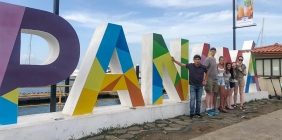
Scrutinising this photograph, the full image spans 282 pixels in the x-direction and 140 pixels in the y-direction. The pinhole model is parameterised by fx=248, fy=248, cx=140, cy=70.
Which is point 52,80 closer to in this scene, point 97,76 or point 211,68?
point 97,76

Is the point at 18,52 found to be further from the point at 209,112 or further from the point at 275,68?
the point at 275,68

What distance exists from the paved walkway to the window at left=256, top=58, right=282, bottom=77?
7.23 meters

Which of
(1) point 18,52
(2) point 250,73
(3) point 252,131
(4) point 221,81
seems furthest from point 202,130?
(2) point 250,73

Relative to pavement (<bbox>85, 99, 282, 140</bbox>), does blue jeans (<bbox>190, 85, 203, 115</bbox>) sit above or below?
above

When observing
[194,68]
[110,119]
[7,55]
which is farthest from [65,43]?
[194,68]

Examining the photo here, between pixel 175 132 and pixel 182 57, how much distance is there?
2.76 meters

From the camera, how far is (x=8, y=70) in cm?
403

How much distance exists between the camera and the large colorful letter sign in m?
3.98

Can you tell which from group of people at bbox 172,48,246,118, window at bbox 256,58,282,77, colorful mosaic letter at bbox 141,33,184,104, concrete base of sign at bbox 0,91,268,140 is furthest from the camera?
window at bbox 256,58,282,77

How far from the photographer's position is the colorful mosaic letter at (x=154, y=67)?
6.28 metres

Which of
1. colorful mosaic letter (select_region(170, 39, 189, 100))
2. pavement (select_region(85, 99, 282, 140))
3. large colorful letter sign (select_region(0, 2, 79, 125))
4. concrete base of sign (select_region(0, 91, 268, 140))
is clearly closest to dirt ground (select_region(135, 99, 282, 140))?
pavement (select_region(85, 99, 282, 140))

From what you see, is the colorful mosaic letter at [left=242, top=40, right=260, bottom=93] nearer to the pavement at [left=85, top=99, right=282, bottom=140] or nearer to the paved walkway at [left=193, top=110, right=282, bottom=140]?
the pavement at [left=85, top=99, right=282, bottom=140]

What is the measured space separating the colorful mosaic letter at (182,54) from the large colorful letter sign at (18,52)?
3.25 m

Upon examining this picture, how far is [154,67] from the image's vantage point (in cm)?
634
